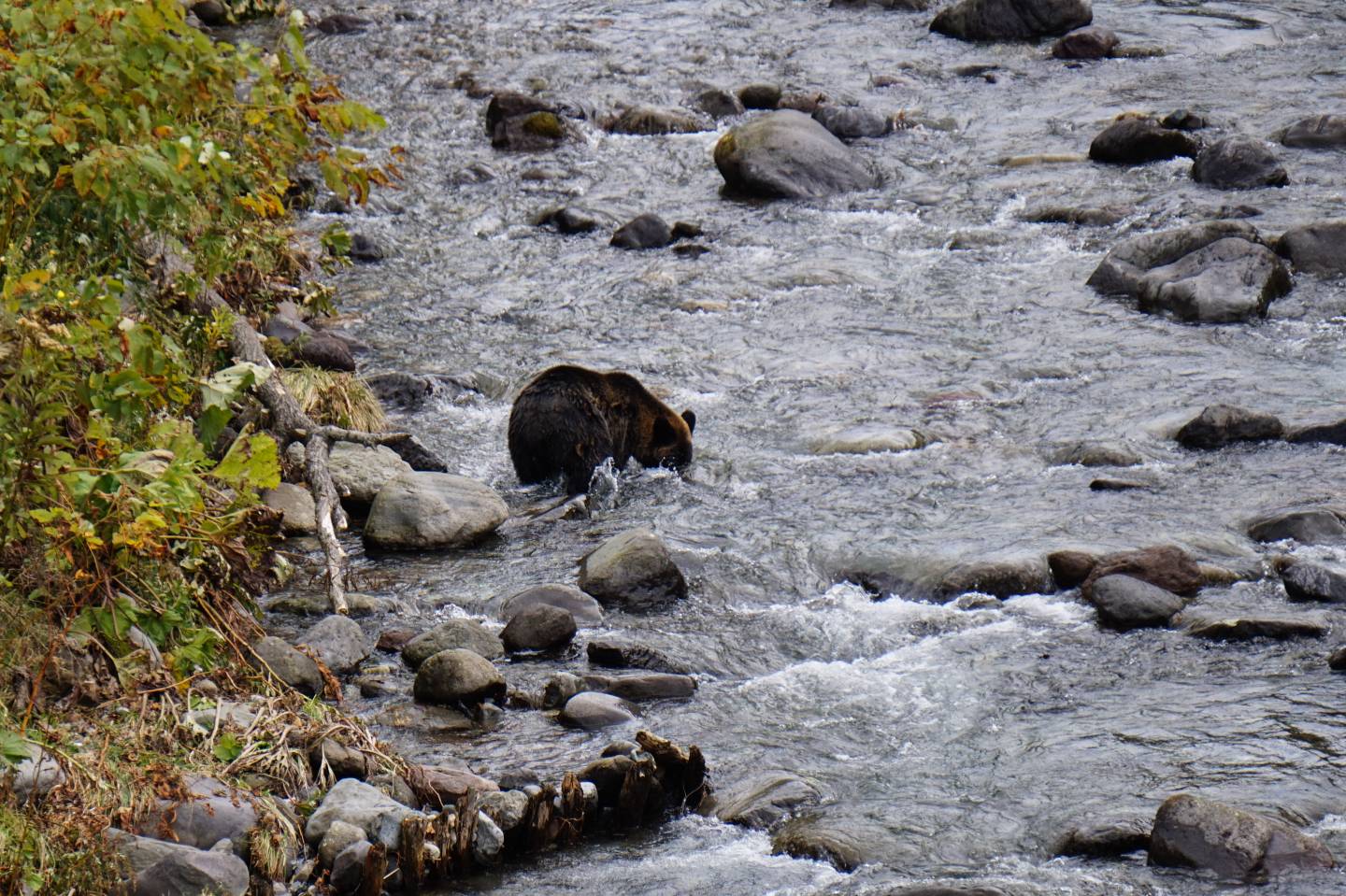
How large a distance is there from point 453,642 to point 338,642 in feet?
1.44

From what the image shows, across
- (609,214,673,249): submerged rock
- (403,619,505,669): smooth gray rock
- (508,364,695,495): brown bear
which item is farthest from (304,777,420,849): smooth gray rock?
(609,214,673,249): submerged rock

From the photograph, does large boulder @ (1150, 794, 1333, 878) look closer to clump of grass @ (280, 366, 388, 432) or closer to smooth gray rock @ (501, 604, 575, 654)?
smooth gray rock @ (501, 604, 575, 654)

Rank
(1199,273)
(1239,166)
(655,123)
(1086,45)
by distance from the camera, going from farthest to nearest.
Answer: (1086,45)
(655,123)
(1239,166)
(1199,273)

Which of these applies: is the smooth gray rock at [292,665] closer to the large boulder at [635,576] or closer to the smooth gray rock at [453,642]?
the smooth gray rock at [453,642]

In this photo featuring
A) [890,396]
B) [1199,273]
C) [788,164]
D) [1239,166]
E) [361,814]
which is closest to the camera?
[361,814]

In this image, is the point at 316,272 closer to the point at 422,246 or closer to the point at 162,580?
the point at 422,246

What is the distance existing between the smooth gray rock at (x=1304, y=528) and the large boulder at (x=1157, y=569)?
0.51m

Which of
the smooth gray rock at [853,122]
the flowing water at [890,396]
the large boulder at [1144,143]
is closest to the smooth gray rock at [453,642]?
the flowing water at [890,396]

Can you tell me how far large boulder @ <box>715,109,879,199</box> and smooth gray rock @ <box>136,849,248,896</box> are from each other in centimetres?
921

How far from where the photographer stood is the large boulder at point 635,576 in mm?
6609

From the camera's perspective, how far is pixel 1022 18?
15820mm

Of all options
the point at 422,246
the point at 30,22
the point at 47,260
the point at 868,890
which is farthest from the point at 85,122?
the point at 422,246

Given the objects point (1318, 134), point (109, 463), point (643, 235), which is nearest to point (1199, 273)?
point (1318, 134)

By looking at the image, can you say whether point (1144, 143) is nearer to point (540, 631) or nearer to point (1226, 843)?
point (540, 631)
